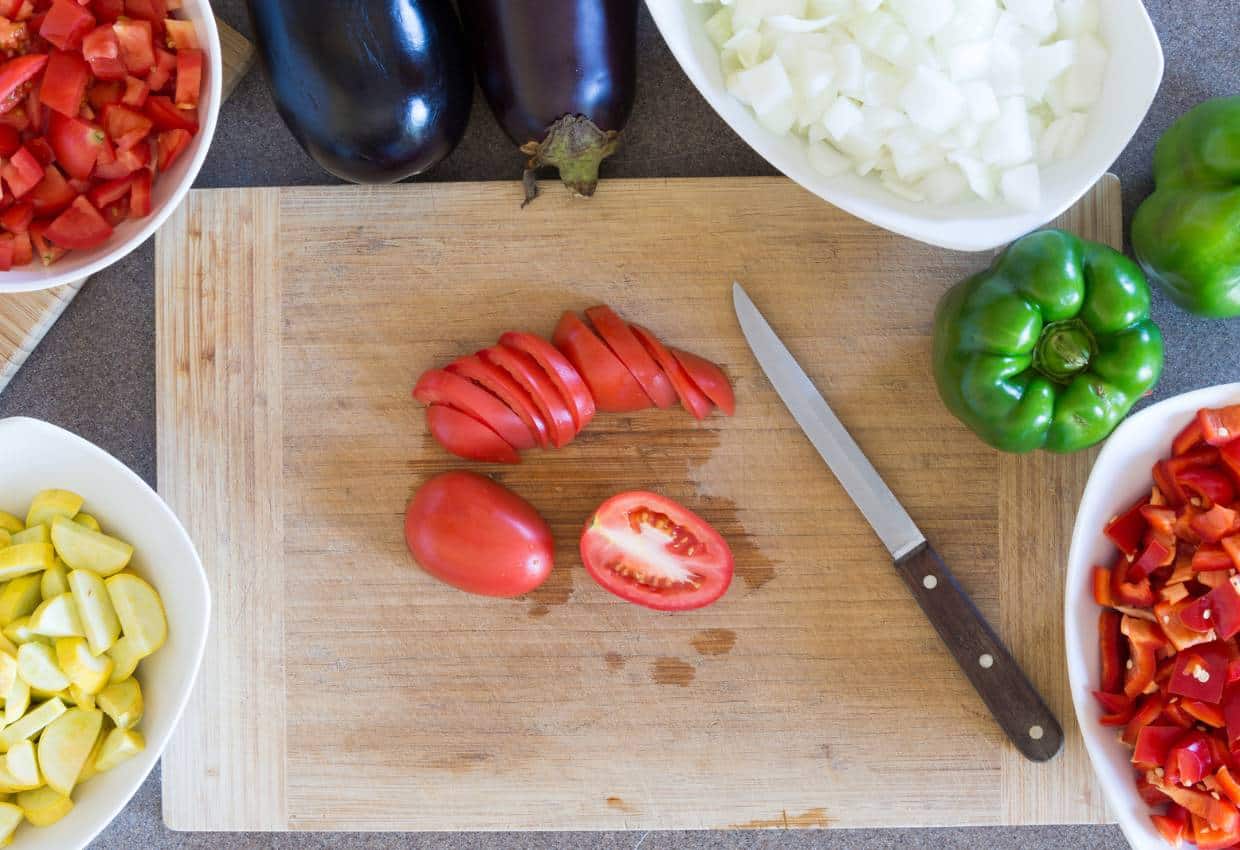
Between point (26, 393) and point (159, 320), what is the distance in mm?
265

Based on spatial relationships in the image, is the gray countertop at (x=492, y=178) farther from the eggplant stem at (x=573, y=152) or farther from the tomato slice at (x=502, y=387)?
the tomato slice at (x=502, y=387)

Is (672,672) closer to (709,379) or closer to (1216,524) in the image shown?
(709,379)

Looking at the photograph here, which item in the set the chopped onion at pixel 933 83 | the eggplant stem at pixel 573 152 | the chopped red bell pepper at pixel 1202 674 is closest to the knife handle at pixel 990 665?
the chopped red bell pepper at pixel 1202 674

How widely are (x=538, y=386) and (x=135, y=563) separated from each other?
63cm

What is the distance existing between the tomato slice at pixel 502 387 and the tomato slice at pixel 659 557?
164 mm

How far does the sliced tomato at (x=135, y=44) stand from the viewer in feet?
4.62

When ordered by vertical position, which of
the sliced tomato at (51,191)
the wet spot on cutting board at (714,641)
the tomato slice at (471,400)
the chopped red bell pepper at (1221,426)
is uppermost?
the sliced tomato at (51,191)

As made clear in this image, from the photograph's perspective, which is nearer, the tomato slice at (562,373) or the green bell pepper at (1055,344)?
the green bell pepper at (1055,344)

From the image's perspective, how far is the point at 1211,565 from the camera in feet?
4.42

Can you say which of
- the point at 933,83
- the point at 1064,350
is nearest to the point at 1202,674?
the point at 1064,350

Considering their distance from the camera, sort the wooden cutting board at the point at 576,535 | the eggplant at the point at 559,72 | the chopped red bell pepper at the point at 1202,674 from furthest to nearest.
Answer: the wooden cutting board at the point at 576,535 → the eggplant at the point at 559,72 → the chopped red bell pepper at the point at 1202,674

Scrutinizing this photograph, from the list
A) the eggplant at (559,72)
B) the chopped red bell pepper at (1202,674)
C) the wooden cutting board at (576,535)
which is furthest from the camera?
the wooden cutting board at (576,535)

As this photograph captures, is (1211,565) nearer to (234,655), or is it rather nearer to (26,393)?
(234,655)

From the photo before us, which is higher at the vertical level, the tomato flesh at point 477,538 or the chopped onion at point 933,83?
the chopped onion at point 933,83
